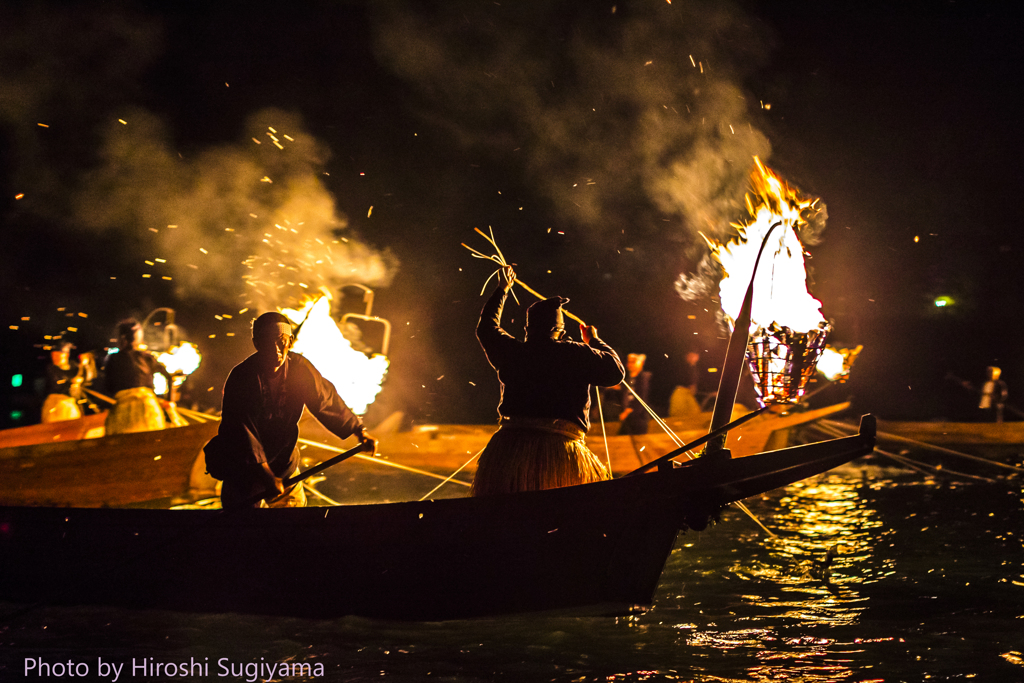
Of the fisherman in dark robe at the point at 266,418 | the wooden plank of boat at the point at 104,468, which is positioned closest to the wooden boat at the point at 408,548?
the fisherman in dark robe at the point at 266,418

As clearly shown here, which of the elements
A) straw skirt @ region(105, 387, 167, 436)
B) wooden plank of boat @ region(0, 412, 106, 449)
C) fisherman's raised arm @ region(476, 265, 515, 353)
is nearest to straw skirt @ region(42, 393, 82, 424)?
wooden plank of boat @ region(0, 412, 106, 449)

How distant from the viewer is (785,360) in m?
4.81

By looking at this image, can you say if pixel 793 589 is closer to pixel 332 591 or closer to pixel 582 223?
pixel 332 591

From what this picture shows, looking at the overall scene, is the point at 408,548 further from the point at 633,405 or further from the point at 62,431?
the point at 62,431

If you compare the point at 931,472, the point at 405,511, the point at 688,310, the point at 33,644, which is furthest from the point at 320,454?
the point at 688,310

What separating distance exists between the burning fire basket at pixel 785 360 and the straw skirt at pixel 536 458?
4.60 ft

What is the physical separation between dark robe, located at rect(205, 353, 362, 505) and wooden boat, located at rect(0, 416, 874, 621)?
28cm

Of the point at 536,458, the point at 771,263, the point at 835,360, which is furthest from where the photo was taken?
the point at 835,360

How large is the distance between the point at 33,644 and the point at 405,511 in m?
2.35

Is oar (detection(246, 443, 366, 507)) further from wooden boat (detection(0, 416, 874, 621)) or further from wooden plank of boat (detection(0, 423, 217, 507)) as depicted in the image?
wooden plank of boat (detection(0, 423, 217, 507))

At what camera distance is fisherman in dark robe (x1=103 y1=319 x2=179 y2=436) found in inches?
305

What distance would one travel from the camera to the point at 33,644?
14.1 feet

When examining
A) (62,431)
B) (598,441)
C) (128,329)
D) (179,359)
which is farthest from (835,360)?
(179,359)

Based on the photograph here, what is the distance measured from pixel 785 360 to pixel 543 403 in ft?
5.72
